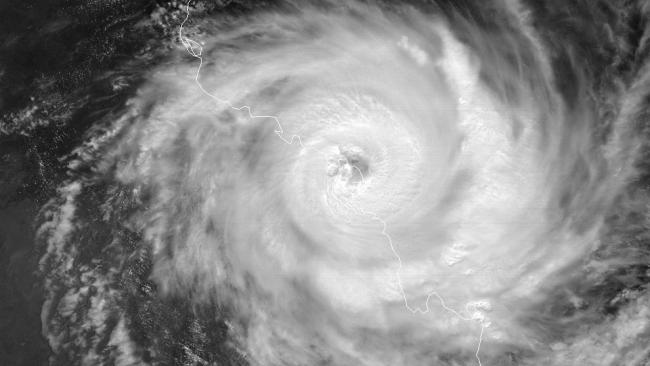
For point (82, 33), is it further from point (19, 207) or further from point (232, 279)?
point (232, 279)

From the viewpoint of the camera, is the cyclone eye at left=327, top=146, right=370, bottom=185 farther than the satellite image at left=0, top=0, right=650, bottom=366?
Yes

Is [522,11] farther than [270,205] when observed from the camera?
No

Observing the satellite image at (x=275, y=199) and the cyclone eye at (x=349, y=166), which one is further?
the cyclone eye at (x=349, y=166)

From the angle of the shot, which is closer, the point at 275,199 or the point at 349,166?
the point at 275,199

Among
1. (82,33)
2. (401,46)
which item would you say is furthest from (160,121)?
(401,46)

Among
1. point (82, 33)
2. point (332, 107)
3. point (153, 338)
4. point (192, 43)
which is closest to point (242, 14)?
point (192, 43)

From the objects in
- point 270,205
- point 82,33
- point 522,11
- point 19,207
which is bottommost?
point 19,207

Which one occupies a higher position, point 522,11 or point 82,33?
point 522,11
